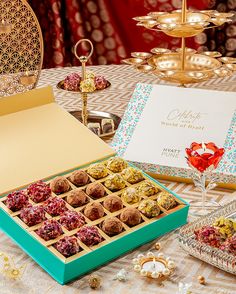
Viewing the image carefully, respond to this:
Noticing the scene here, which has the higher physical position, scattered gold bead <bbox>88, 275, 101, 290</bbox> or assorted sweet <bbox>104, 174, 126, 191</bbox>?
assorted sweet <bbox>104, 174, 126, 191</bbox>

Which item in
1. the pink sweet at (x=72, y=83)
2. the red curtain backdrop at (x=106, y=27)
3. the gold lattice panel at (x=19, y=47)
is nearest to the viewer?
the pink sweet at (x=72, y=83)

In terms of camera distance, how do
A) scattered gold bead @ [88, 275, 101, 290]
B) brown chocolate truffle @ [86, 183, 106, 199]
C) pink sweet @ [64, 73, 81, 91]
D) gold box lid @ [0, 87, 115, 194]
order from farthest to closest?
pink sweet @ [64, 73, 81, 91] < gold box lid @ [0, 87, 115, 194] < brown chocolate truffle @ [86, 183, 106, 199] < scattered gold bead @ [88, 275, 101, 290]

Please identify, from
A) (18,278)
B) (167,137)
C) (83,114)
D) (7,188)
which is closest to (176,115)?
(167,137)

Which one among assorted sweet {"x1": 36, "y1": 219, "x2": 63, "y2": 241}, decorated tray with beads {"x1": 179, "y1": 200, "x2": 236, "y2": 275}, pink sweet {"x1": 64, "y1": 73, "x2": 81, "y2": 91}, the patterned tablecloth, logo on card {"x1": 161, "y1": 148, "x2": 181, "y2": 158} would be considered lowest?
the patterned tablecloth

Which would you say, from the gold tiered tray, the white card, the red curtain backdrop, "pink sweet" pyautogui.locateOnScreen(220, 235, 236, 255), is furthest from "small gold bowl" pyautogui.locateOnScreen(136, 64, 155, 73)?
the red curtain backdrop

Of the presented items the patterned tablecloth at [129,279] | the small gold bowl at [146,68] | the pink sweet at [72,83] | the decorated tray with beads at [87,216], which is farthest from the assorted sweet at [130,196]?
the small gold bowl at [146,68]

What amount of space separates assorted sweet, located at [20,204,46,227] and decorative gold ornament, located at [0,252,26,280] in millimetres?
86

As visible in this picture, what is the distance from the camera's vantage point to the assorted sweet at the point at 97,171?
154 cm

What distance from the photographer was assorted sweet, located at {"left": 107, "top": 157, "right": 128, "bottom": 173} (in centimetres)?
157

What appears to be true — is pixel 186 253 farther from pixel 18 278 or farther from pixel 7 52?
pixel 7 52

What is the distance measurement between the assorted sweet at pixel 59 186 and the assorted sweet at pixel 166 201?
0.22m

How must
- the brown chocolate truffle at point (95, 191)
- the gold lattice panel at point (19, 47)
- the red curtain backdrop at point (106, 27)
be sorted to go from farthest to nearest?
the red curtain backdrop at point (106, 27)
the gold lattice panel at point (19, 47)
the brown chocolate truffle at point (95, 191)

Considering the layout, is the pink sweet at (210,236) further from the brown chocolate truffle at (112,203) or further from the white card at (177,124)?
the white card at (177,124)

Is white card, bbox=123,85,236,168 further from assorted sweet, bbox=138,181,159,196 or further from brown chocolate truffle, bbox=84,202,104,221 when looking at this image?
brown chocolate truffle, bbox=84,202,104,221
